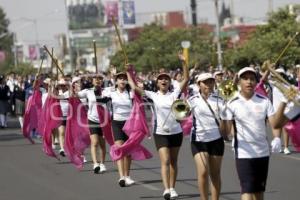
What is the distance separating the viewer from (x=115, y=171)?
15562 mm

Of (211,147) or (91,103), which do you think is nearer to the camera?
(211,147)

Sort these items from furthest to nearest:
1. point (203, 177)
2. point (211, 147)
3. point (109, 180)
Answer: point (109, 180)
point (211, 147)
point (203, 177)

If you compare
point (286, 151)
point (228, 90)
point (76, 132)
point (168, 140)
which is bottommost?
point (286, 151)

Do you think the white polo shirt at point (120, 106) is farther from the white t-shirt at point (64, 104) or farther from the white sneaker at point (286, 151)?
the white t-shirt at point (64, 104)

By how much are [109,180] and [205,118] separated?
4.05 m

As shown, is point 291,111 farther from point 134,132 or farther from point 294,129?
point 134,132

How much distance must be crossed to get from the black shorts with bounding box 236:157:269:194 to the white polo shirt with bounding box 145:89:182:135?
309 centimetres

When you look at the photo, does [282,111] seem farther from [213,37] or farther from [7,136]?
[213,37]

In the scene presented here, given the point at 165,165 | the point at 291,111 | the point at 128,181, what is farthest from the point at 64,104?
the point at 291,111

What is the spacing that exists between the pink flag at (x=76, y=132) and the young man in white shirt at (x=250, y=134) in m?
7.14

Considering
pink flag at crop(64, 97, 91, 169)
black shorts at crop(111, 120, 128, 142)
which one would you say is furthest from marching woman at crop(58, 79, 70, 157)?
black shorts at crop(111, 120, 128, 142)

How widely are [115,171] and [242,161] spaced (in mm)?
6954

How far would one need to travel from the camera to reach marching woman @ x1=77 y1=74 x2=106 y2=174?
48.9 ft

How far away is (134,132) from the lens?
13.6 metres
